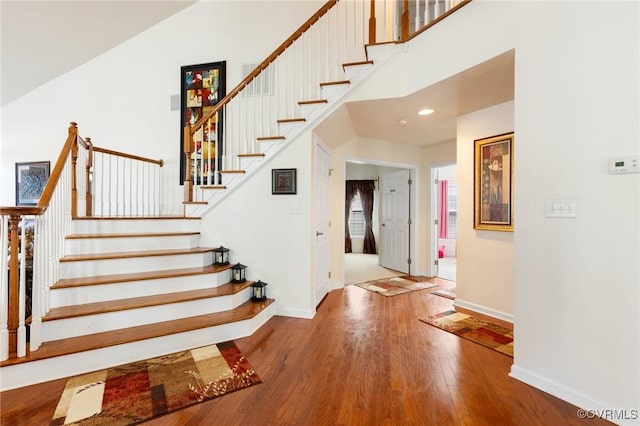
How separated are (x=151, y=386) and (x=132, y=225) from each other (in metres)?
1.96

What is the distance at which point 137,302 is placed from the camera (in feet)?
7.90

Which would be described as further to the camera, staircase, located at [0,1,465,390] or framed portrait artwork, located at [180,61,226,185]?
framed portrait artwork, located at [180,61,226,185]

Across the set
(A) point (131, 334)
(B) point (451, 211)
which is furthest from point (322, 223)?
(B) point (451, 211)

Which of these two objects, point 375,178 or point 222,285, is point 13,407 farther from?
point 375,178

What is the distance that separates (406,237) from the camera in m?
5.34

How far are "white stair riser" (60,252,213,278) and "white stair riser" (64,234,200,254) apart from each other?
0.27 meters

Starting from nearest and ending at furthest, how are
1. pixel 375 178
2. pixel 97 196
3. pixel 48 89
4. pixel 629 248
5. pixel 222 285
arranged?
pixel 629 248 → pixel 222 285 → pixel 97 196 → pixel 48 89 → pixel 375 178

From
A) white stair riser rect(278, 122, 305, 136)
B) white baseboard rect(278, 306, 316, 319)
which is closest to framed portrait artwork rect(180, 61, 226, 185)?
white stair riser rect(278, 122, 305, 136)

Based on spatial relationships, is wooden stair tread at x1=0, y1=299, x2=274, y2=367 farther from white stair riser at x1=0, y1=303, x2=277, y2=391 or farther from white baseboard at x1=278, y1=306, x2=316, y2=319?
white baseboard at x1=278, y1=306, x2=316, y2=319

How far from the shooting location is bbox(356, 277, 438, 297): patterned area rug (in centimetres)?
419

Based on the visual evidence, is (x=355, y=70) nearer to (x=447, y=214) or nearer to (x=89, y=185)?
(x=89, y=185)

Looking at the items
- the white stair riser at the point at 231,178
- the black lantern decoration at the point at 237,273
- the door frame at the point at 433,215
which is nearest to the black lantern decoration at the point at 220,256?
the black lantern decoration at the point at 237,273

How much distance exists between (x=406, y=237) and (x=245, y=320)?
12.0 feet

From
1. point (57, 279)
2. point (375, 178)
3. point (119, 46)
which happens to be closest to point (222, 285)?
point (57, 279)
